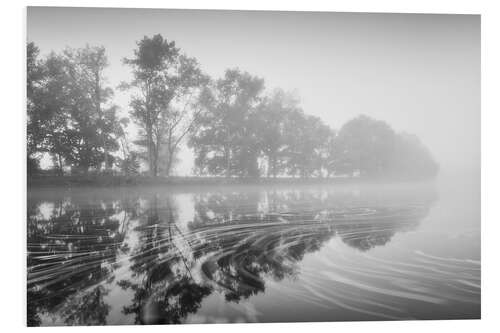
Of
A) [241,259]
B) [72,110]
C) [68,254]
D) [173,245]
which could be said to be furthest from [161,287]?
[72,110]

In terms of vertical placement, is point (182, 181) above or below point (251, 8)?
below

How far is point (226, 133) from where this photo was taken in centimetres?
536

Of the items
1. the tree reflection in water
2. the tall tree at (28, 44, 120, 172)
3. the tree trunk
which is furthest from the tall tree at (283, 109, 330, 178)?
the tall tree at (28, 44, 120, 172)

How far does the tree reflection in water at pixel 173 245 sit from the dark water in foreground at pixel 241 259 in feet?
0.04

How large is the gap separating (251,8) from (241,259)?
3006 mm

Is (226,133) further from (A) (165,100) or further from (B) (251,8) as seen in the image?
(B) (251,8)

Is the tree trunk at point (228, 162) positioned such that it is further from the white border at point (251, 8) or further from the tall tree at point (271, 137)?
the white border at point (251, 8)

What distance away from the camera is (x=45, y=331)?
2828 millimetres

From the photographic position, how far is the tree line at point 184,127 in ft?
14.4

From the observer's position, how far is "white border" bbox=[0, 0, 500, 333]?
297cm

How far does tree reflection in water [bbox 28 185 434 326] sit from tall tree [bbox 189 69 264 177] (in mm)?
455

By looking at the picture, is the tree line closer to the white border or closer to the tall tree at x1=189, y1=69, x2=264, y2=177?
the tall tree at x1=189, y1=69, x2=264, y2=177

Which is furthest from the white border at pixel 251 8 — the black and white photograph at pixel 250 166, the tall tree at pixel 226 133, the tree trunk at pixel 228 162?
the tree trunk at pixel 228 162

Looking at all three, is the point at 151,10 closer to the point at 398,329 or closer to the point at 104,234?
the point at 104,234
